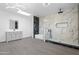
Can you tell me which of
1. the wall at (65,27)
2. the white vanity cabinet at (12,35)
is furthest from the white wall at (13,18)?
the wall at (65,27)

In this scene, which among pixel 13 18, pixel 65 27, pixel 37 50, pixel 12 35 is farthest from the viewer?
pixel 13 18

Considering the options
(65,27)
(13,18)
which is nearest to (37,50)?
(65,27)

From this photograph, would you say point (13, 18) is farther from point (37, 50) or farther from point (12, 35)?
point (37, 50)

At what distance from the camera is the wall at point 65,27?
16.1 feet

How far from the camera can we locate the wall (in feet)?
16.1

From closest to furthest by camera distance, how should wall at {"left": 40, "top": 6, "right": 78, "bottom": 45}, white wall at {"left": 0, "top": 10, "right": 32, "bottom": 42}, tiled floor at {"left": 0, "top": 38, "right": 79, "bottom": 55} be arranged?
tiled floor at {"left": 0, "top": 38, "right": 79, "bottom": 55} < wall at {"left": 40, "top": 6, "right": 78, "bottom": 45} < white wall at {"left": 0, "top": 10, "right": 32, "bottom": 42}

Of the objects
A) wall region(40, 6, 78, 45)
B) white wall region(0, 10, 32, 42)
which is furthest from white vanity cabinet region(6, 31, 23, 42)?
wall region(40, 6, 78, 45)

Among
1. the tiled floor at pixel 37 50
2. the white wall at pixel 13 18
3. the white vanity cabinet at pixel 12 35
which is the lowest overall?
the tiled floor at pixel 37 50

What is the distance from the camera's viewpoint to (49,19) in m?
7.20

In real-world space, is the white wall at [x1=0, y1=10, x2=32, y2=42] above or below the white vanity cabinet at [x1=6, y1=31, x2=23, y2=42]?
above

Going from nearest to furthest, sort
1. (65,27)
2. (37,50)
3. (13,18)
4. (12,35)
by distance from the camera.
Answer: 1. (37,50)
2. (65,27)
3. (12,35)
4. (13,18)

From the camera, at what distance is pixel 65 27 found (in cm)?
564

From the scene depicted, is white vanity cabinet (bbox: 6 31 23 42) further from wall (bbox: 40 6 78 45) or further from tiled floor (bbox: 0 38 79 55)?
wall (bbox: 40 6 78 45)

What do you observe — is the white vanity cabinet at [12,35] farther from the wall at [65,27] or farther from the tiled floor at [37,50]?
the wall at [65,27]
